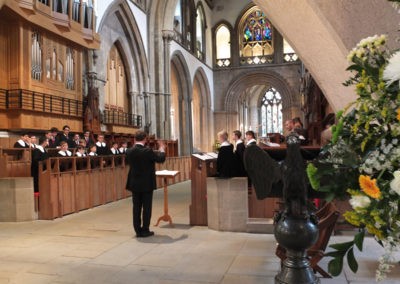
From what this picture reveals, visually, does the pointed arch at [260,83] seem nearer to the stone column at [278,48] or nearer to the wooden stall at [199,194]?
the stone column at [278,48]

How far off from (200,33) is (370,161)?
87.9ft

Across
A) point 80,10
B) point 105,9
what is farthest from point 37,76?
point 105,9

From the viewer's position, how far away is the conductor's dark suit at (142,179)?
584cm

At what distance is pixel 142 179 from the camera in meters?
5.85

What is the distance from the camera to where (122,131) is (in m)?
15.7

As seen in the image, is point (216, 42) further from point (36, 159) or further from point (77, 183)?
point (36, 159)

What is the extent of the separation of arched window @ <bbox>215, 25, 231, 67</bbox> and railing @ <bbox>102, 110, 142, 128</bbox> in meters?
12.9

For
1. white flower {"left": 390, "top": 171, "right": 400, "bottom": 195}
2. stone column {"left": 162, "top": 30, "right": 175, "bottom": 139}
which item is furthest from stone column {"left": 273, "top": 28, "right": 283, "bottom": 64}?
white flower {"left": 390, "top": 171, "right": 400, "bottom": 195}

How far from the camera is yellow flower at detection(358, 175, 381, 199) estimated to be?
997 mm

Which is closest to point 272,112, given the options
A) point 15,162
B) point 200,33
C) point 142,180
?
point 200,33

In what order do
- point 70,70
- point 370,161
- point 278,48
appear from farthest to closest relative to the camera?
point 278,48 → point 70,70 → point 370,161

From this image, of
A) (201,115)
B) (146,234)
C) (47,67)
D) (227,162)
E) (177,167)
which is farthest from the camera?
(201,115)

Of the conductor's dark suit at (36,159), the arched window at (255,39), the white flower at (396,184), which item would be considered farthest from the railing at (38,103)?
the arched window at (255,39)

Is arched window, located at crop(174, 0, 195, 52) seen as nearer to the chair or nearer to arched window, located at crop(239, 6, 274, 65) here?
arched window, located at crop(239, 6, 274, 65)
